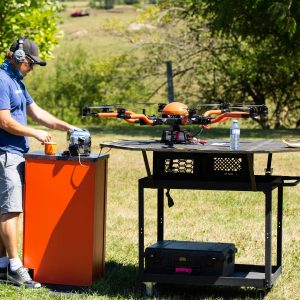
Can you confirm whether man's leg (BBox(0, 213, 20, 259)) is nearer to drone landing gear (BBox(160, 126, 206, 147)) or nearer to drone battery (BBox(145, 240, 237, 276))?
drone battery (BBox(145, 240, 237, 276))

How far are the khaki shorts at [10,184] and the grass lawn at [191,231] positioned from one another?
0.64 meters

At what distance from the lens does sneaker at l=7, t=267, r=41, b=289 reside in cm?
737

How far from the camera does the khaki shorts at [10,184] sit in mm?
7371

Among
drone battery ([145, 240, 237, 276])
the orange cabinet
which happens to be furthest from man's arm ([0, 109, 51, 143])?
drone battery ([145, 240, 237, 276])

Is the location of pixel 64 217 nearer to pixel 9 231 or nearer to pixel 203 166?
pixel 9 231

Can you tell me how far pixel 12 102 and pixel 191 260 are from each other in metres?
1.90

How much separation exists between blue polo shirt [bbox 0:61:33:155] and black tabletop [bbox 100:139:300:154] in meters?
0.78

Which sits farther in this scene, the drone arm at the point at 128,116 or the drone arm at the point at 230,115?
the drone arm at the point at 128,116

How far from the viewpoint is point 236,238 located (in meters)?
9.53

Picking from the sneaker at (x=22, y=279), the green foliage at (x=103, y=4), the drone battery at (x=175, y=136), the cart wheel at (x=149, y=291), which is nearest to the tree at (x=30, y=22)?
the sneaker at (x=22, y=279)

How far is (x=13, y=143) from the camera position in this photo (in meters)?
7.49

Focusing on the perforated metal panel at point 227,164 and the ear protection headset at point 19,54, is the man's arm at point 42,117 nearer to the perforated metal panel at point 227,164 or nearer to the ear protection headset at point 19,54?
the ear protection headset at point 19,54

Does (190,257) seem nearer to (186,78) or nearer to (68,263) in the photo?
(68,263)

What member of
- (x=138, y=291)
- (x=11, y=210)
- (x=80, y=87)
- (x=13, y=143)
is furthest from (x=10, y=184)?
(x=80, y=87)
